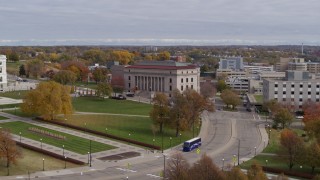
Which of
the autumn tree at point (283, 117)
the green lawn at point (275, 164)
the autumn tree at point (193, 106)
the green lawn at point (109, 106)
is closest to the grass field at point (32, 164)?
the green lawn at point (275, 164)

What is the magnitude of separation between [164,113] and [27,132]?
63.7ft

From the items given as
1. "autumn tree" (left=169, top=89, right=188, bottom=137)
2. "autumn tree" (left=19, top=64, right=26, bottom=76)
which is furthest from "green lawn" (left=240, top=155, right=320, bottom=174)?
"autumn tree" (left=19, top=64, right=26, bottom=76)

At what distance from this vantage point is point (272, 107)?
89688mm

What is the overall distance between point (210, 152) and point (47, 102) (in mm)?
29215

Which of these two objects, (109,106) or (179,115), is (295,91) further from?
(179,115)

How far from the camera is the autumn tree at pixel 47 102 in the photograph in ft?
249

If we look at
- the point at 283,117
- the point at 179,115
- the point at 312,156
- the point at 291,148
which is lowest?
the point at 283,117

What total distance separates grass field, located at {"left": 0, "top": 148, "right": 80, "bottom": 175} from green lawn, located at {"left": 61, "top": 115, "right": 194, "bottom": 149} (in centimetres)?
1437

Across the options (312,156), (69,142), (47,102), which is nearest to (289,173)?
(312,156)

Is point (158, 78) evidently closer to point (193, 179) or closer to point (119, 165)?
point (119, 165)

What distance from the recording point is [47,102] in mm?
76375

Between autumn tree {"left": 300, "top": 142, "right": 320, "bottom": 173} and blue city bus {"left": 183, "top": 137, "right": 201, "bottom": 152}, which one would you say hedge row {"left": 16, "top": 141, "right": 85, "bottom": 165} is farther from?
autumn tree {"left": 300, "top": 142, "right": 320, "bottom": 173}

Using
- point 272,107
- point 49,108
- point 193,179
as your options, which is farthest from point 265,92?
point 193,179

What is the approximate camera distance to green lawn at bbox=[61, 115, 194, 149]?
6740 cm
